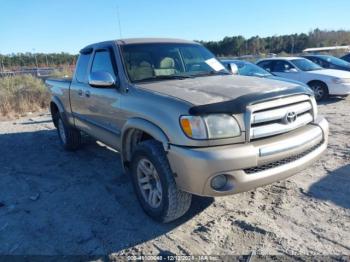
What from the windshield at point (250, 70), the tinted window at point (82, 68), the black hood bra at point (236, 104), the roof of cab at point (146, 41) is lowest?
the windshield at point (250, 70)

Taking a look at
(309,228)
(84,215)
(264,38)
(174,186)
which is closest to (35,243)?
(84,215)

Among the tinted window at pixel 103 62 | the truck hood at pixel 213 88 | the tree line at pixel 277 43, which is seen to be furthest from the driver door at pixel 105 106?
the tree line at pixel 277 43

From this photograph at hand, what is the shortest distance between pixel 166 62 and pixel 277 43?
50248 mm

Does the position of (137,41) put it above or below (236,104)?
above

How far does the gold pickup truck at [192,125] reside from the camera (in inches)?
113

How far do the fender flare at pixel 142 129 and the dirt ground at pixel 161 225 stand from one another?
2.37 ft

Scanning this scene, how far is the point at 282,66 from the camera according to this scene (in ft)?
A: 38.5

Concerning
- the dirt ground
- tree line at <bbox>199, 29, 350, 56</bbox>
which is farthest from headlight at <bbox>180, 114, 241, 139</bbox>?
tree line at <bbox>199, 29, 350, 56</bbox>

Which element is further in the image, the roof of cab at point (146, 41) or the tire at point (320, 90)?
the tire at point (320, 90)

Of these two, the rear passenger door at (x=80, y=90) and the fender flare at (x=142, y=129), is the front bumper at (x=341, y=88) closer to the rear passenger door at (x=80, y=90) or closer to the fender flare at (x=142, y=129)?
the rear passenger door at (x=80, y=90)

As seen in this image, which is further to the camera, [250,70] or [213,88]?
[250,70]

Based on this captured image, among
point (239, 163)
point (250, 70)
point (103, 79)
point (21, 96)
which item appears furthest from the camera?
point (21, 96)

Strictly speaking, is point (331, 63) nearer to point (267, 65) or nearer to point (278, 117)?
point (267, 65)

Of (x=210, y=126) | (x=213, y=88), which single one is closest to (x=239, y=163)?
(x=210, y=126)
